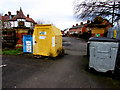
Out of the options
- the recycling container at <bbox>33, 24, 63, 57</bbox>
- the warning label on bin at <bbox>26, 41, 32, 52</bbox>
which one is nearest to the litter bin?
the recycling container at <bbox>33, 24, 63, 57</bbox>

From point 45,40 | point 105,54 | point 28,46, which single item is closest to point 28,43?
point 28,46

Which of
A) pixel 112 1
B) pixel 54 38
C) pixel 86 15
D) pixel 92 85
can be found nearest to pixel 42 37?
pixel 54 38

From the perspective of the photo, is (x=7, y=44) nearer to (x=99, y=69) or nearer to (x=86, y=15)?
(x=99, y=69)

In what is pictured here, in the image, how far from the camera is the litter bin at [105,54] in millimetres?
3580

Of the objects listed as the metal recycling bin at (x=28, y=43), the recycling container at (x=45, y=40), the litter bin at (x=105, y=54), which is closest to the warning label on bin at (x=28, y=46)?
the metal recycling bin at (x=28, y=43)

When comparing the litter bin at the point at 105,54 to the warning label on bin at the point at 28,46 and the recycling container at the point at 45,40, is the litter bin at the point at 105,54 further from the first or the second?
the warning label on bin at the point at 28,46

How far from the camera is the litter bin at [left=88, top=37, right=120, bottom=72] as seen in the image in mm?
3580

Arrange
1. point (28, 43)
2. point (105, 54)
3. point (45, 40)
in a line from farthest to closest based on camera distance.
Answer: point (28, 43)
point (45, 40)
point (105, 54)

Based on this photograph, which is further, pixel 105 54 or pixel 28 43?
pixel 28 43

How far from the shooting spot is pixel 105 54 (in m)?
3.67

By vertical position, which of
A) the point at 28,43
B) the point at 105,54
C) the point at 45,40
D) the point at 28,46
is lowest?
the point at 105,54

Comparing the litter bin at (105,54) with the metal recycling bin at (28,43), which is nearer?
the litter bin at (105,54)

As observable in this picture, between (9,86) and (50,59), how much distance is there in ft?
10.9

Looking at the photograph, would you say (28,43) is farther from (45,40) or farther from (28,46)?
(45,40)
